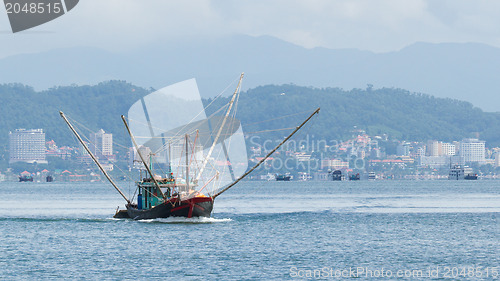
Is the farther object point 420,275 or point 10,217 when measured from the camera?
point 10,217

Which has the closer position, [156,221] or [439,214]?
[156,221]

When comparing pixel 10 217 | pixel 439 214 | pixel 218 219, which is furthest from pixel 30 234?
pixel 439 214

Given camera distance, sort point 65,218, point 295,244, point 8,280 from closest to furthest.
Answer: point 8,280, point 295,244, point 65,218

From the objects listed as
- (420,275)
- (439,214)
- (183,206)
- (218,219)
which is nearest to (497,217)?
(439,214)

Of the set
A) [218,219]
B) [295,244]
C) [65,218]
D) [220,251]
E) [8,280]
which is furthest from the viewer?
[65,218]

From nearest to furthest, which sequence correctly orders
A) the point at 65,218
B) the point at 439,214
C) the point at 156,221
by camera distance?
the point at 156,221
the point at 65,218
the point at 439,214

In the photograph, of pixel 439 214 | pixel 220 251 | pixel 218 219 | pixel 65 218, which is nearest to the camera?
pixel 220 251

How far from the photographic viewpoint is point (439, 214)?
438 ft

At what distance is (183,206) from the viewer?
336 ft

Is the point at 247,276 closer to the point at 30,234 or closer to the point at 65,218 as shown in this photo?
the point at 30,234

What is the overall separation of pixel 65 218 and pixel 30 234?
25.2 metres

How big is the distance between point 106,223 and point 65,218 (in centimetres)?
1441

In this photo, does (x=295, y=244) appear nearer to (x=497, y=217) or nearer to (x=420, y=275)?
(x=420, y=275)

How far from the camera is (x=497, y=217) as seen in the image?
12488cm
